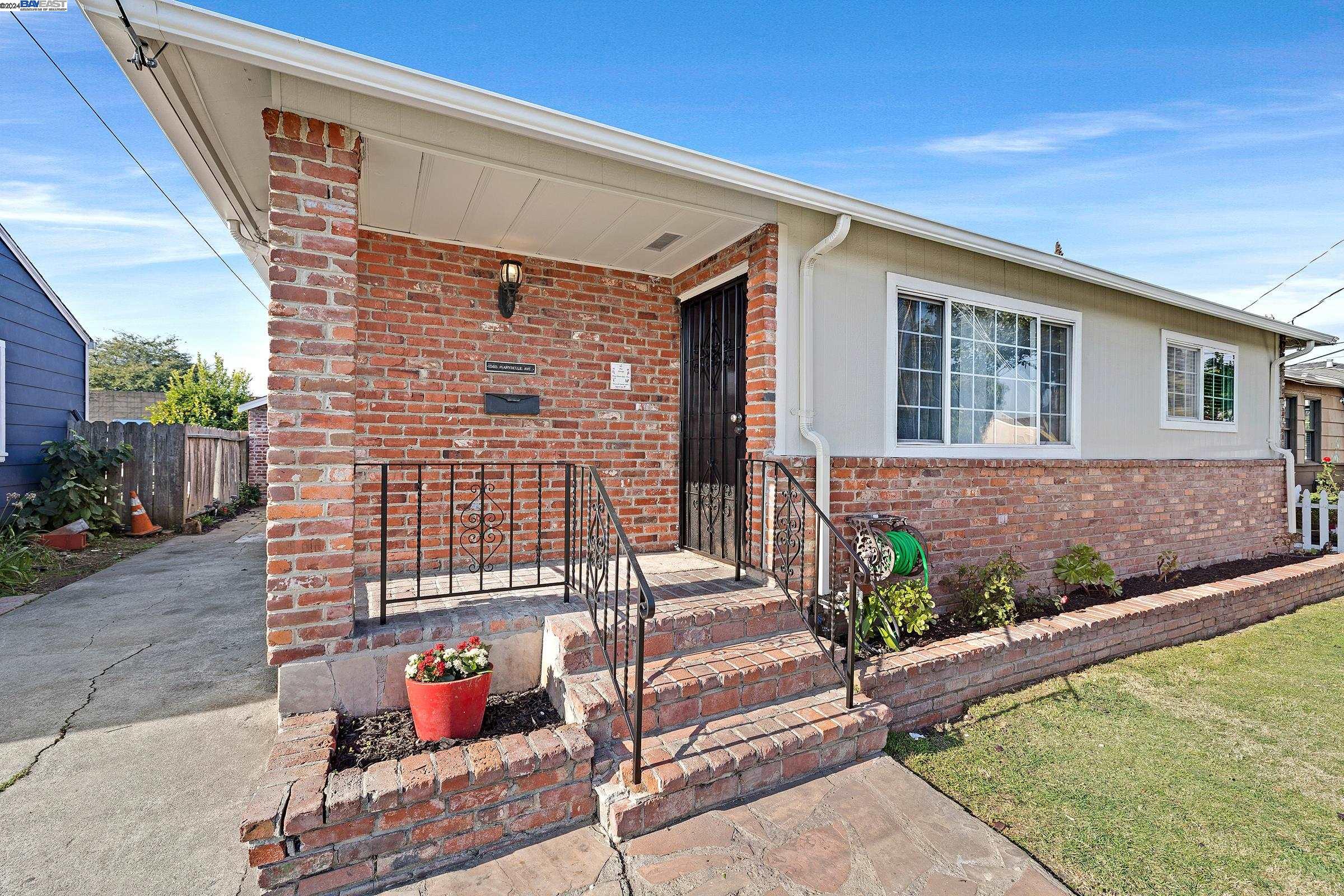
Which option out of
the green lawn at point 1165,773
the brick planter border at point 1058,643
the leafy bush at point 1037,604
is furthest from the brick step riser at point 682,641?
the leafy bush at point 1037,604

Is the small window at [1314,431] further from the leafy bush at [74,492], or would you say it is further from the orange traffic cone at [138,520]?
the leafy bush at [74,492]

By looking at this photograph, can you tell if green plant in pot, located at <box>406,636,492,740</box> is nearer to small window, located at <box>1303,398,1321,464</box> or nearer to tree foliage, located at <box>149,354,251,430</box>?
tree foliage, located at <box>149,354,251,430</box>

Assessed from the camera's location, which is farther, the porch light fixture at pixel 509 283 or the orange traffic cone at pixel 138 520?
the orange traffic cone at pixel 138 520

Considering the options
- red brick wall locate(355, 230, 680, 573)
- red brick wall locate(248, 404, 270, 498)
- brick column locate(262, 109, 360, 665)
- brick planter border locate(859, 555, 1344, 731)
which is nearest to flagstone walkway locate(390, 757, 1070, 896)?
brick planter border locate(859, 555, 1344, 731)

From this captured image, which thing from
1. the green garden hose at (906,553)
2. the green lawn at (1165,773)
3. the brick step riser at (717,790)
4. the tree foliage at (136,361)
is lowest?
the green lawn at (1165,773)

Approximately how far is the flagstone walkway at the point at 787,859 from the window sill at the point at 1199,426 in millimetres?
5590

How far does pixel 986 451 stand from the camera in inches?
182

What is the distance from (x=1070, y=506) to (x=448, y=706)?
17.0 feet

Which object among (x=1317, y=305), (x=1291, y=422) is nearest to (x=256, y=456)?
(x=1317, y=305)

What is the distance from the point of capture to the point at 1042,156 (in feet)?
21.0

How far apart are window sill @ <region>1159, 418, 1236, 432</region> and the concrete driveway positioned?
7.83 m

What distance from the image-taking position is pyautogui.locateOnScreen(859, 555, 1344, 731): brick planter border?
321cm

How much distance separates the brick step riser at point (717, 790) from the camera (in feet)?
7.10

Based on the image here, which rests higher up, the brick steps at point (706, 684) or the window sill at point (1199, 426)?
the window sill at point (1199, 426)
